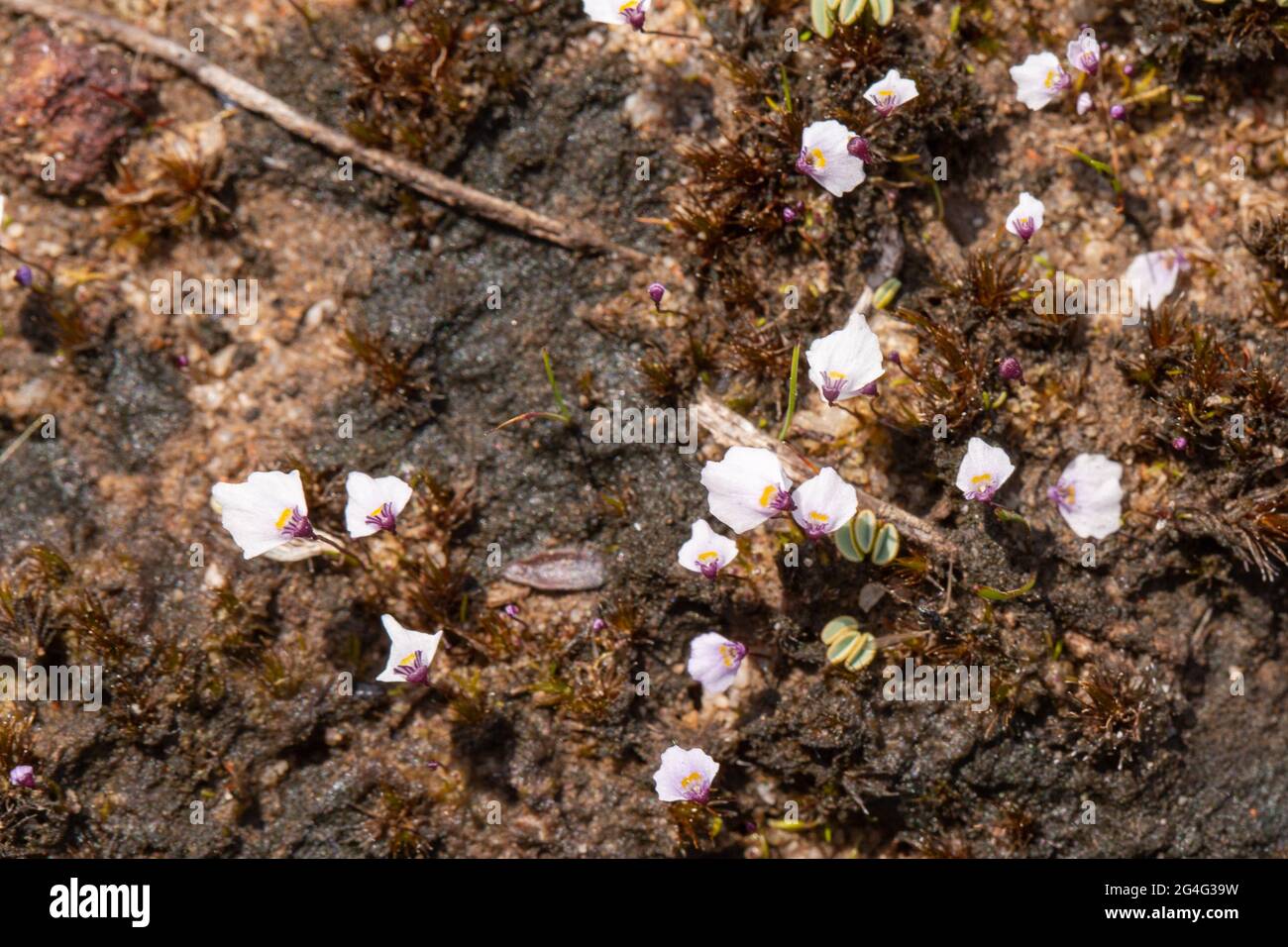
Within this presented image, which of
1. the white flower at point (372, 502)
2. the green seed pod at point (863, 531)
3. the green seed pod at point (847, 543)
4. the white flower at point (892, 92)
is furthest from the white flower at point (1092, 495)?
the white flower at point (372, 502)

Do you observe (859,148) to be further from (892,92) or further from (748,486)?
(748,486)

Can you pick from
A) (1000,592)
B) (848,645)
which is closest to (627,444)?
(848,645)

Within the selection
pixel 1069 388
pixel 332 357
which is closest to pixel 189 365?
pixel 332 357

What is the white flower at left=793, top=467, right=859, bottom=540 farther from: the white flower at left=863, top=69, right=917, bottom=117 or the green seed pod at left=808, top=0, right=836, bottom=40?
the green seed pod at left=808, top=0, right=836, bottom=40

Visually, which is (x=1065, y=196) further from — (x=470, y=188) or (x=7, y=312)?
(x=7, y=312)

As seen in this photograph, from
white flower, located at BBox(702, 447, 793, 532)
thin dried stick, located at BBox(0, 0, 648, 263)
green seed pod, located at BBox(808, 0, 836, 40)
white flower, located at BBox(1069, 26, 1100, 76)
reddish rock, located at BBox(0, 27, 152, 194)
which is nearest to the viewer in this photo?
white flower, located at BBox(702, 447, 793, 532)

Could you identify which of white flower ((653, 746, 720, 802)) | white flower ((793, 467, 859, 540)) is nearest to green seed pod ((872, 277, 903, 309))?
white flower ((793, 467, 859, 540))
